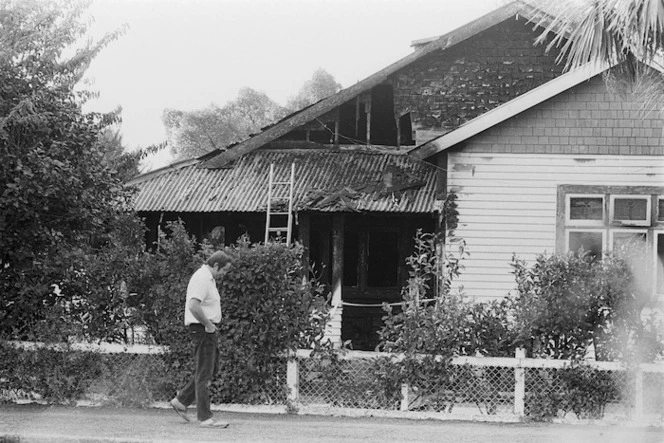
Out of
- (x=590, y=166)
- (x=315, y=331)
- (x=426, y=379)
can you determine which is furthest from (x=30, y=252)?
(x=590, y=166)

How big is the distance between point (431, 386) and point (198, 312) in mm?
2975

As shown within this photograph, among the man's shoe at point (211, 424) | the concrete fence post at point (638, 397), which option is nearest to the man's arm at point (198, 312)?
the man's shoe at point (211, 424)

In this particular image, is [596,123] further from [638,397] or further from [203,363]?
[203,363]

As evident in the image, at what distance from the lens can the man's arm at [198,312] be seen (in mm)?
10141

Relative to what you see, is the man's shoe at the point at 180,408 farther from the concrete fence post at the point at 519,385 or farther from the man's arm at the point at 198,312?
the concrete fence post at the point at 519,385

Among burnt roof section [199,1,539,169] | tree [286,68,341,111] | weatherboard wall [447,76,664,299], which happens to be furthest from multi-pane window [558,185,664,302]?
tree [286,68,341,111]

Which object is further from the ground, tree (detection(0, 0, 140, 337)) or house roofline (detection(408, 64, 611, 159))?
house roofline (detection(408, 64, 611, 159))

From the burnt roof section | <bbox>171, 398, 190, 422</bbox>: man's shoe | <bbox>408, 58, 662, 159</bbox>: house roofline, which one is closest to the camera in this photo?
<bbox>171, 398, 190, 422</bbox>: man's shoe

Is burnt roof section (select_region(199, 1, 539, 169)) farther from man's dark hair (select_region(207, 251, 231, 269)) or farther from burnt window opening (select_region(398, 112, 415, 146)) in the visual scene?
man's dark hair (select_region(207, 251, 231, 269))

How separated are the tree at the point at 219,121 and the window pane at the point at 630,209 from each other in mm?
57952

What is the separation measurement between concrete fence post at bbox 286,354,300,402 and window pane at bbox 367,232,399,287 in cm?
882

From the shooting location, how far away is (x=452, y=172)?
16.3 metres

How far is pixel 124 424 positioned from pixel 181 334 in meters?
1.46

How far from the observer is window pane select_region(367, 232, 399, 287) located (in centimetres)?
2016
